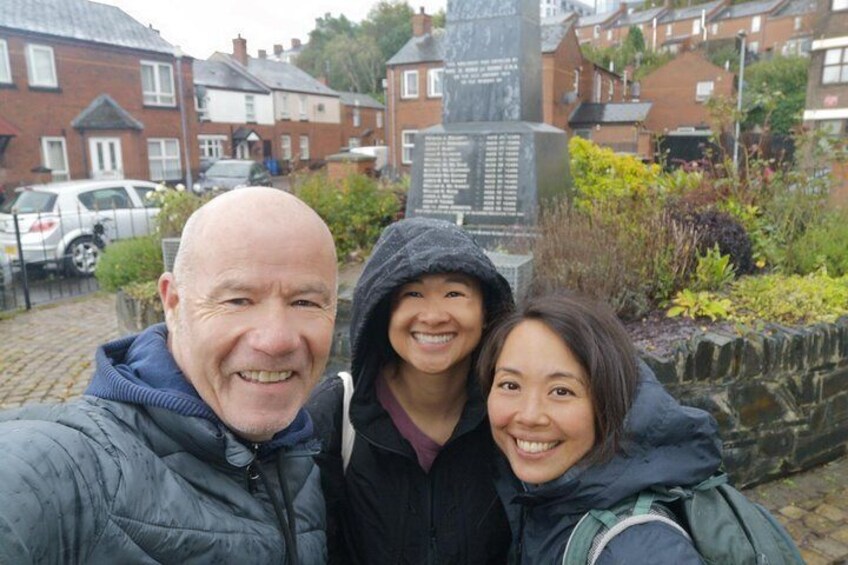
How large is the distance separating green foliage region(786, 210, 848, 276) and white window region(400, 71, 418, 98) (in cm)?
3156

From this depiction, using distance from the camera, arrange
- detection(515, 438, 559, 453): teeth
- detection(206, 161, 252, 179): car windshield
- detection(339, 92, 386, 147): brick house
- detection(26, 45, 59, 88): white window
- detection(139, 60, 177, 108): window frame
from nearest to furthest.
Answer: detection(515, 438, 559, 453): teeth, detection(206, 161, 252, 179): car windshield, detection(26, 45, 59, 88): white window, detection(139, 60, 177, 108): window frame, detection(339, 92, 386, 147): brick house

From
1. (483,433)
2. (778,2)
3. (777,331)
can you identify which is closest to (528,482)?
(483,433)

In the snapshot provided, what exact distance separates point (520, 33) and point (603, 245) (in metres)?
3.52

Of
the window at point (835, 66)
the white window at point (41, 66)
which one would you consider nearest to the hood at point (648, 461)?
the white window at point (41, 66)

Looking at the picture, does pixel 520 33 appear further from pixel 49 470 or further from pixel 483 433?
pixel 49 470

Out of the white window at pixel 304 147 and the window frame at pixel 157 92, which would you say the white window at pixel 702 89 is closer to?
the white window at pixel 304 147

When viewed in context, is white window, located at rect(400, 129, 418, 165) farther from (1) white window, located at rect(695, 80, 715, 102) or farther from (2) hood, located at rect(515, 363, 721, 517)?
(2) hood, located at rect(515, 363, 721, 517)

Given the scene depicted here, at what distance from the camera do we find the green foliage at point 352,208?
8.81 metres

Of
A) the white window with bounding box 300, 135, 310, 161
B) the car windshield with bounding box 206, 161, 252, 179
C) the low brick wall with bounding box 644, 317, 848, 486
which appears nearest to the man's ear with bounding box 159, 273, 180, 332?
the low brick wall with bounding box 644, 317, 848, 486

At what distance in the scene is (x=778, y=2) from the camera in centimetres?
6638

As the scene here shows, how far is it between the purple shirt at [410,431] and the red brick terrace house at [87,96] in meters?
25.2

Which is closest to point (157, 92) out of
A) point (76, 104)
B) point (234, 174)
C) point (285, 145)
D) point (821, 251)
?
point (76, 104)

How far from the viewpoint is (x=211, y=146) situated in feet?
125

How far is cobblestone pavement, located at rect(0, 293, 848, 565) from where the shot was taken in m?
3.58
